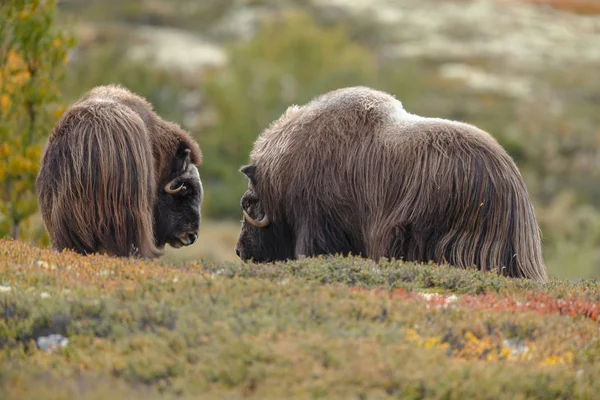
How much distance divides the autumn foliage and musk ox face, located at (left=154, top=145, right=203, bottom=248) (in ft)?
12.6

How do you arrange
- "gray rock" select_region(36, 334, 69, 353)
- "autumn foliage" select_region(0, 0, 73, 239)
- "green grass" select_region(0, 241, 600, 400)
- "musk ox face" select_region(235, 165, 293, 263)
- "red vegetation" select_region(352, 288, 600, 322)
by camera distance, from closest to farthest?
1. "green grass" select_region(0, 241, 600, 400)
2. "gray rock" select_region(36, 334, 69, 353)
3. "red vegetation" select_region(352, 288, 600, 322)
4. "musk ox face" select_region(235, 165, 293, 263)
5. "autumn foliage" select_region(0, 0, 73, 239)

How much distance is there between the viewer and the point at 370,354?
180 inches

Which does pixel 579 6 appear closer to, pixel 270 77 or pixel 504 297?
pixel 270 77

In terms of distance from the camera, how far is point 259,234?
29.0 ft

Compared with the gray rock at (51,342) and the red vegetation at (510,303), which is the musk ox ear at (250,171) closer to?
the red vegetation at (510,303)

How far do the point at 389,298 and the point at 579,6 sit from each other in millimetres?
114517

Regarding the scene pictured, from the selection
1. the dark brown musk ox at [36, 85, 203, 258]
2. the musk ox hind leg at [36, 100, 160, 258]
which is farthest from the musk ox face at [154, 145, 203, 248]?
the musk ox hind leg at [36, 100, 160, 258]

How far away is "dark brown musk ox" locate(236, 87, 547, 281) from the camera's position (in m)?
7.41

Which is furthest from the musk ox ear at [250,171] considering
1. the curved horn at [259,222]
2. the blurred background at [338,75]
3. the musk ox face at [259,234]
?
the blurred background at [338,75]

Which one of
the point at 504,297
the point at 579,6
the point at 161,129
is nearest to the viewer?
the point at 504,297

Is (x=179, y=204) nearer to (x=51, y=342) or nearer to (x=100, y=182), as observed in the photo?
(x=100, y=182)

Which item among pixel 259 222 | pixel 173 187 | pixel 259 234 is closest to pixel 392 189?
pixel 259 222

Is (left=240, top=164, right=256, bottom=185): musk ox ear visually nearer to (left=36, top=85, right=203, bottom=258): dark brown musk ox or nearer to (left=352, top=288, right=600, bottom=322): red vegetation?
(left=36, top=85, right=203, bottom=258): dark brown musk ox

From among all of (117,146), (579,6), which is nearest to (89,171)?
(117,146)
